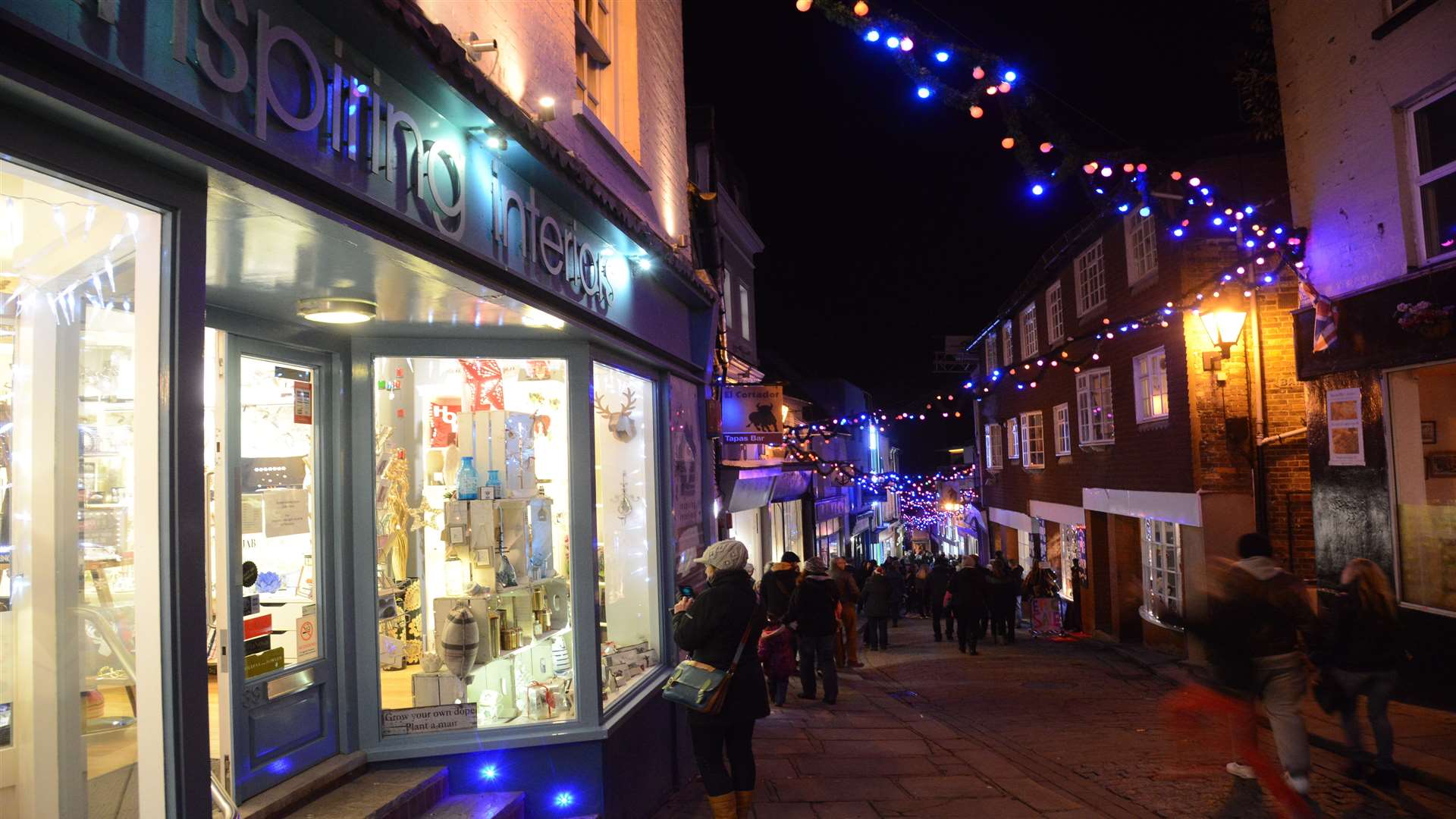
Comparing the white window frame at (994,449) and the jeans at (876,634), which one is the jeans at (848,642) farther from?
the white window frame at (994,449)

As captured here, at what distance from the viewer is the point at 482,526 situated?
655cm

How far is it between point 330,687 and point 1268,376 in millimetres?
12835

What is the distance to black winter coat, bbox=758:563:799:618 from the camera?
11.3 meters

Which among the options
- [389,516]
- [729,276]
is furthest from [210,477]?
[729,276]

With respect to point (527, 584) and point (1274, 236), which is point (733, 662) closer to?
point (527, 584)

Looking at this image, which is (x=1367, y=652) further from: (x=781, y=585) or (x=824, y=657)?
(x=781, y=585)

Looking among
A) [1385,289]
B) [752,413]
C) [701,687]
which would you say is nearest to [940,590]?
[752,413]

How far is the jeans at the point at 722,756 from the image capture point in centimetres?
554

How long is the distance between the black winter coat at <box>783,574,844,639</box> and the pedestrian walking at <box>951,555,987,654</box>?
5.39 meters

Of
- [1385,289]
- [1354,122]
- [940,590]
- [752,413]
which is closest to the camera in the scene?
[1385,289]

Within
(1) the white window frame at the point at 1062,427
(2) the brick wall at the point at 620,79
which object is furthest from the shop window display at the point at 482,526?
(1) the white window frame at the point at 1062,427

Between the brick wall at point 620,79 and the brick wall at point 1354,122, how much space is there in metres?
6.89

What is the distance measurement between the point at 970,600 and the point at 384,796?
1214 centimetres

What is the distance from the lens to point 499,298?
17.0 ft
